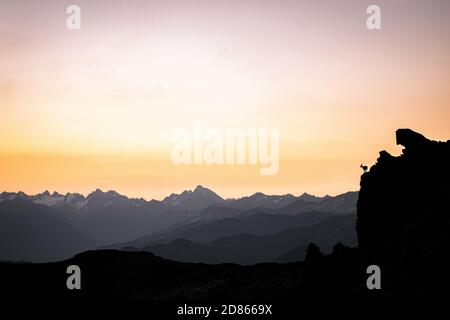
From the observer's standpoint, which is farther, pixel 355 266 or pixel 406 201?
pixel 406 201

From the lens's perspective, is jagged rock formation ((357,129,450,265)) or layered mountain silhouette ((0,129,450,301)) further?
jagged rock formation ((357,129,450,265))

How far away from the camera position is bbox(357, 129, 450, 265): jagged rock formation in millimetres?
52344

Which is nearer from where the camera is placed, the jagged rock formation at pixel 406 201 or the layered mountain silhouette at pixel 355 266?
the layered mountain silhouette at pixel 355 266

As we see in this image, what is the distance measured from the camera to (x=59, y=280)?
86.0m

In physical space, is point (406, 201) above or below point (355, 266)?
above

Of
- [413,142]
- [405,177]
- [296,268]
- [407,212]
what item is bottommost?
[296,268]

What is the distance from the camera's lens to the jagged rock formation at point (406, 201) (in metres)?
52.3

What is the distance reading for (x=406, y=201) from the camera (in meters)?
67.6

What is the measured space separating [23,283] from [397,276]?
66066 mm
